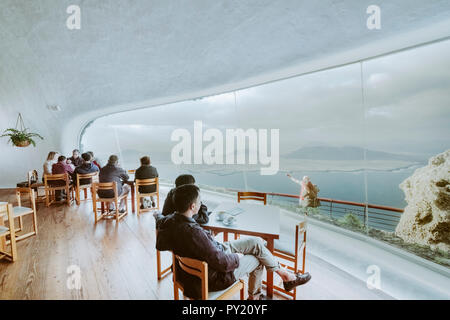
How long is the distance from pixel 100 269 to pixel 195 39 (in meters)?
3.02

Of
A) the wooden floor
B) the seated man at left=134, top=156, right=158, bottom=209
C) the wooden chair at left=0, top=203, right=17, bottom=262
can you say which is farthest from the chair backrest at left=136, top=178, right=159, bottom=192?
the wooden chair at left=0, top=203, right=17, bottom=262

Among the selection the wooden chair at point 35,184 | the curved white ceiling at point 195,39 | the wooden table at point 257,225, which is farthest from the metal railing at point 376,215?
the wooden chair at point 35,184

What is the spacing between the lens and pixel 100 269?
2393 mm

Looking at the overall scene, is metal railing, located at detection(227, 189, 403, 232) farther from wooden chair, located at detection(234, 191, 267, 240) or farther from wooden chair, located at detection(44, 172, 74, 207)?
wooden chair, located at detection(44, 172, 74, 207)

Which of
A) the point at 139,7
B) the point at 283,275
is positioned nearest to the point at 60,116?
the point at 139,7

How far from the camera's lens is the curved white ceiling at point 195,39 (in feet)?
6.44

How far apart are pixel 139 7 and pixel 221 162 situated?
10.9 ft

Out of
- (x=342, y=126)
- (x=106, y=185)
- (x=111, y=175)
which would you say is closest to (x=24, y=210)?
(x=106, y=185)

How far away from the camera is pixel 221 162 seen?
4.86m

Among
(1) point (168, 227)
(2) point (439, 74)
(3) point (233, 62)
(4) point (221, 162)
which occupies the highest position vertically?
(3) point (233, 62)

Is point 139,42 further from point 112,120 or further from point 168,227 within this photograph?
point 112,120

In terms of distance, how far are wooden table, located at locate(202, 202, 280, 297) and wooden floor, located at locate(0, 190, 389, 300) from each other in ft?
2.01

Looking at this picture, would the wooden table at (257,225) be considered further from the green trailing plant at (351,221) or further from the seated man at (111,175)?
the seated man at (111,175)

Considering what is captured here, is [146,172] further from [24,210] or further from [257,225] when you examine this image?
[257,225]
